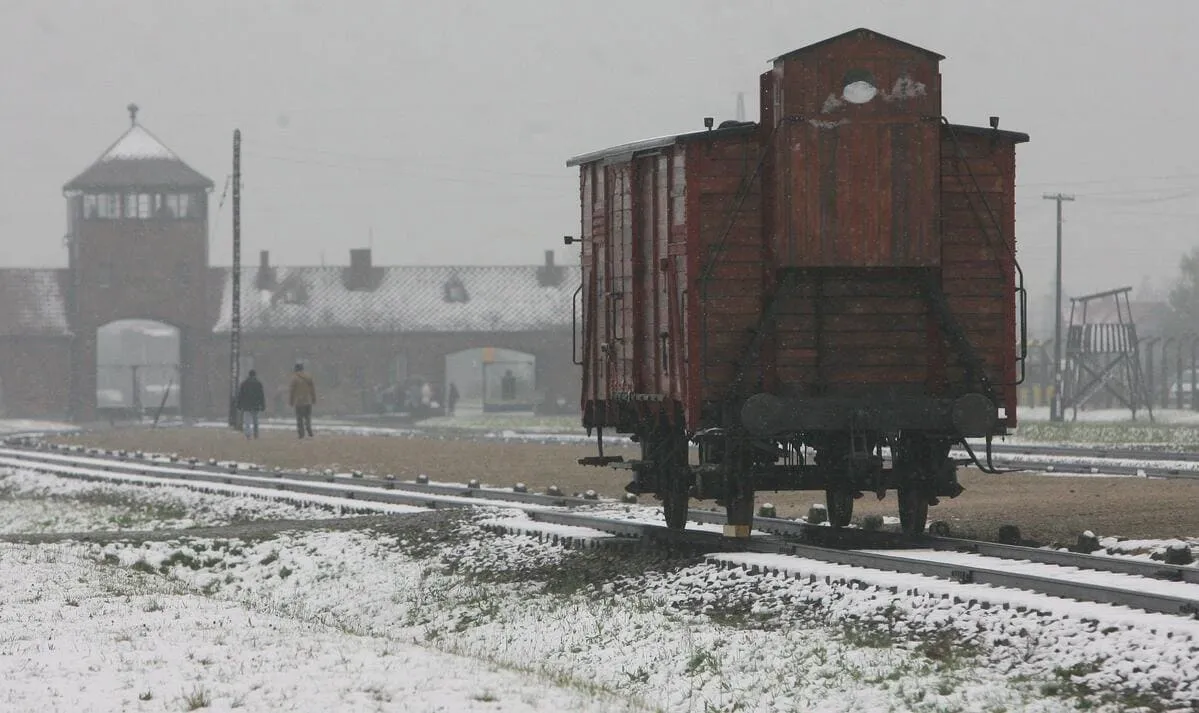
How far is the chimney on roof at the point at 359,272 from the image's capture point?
8469cm

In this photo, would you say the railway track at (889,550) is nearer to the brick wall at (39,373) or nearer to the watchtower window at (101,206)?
the brick wall at (39,373)

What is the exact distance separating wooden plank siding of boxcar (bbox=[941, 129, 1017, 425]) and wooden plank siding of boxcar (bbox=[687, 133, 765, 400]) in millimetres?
1496

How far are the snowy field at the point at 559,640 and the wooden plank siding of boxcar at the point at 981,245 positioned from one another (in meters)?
2.81

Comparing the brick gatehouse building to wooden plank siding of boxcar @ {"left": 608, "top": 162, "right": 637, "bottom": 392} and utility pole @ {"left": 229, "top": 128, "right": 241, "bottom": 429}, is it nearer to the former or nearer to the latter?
utility pole @ {"left": 229, "top": 128, "right": 241, "bottom": 429}

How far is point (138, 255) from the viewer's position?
259 ft

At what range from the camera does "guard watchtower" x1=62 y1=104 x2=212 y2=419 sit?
7888 centimetres

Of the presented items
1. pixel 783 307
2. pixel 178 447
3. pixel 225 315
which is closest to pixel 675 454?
pixel 783 307

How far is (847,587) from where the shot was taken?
11391 mm

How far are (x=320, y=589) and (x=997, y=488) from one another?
407 inches

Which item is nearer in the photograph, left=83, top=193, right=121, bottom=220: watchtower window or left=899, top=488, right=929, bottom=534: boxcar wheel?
left=899, top=488, right=929, bottom=534: boxcar wheel

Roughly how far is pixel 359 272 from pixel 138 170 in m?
10.9

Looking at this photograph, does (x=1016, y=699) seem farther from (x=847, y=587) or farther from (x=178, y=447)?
(x=178, y=447)

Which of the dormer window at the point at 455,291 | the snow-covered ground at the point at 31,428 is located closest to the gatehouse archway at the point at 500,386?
the dormer window at the point at 455,291

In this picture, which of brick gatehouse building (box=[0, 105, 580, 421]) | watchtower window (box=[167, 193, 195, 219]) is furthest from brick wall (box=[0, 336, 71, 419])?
watchtower window (box=[167, 193, 195, 219])
